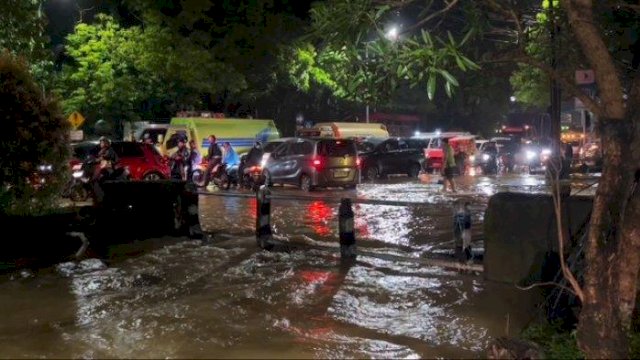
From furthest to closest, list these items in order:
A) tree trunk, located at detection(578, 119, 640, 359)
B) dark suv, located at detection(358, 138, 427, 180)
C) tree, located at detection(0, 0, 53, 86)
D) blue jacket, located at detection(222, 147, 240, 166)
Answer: dark suv, located at detection(358, 138, 427, 180) < blue jacket, located at detection(222, 147, 240, 166) < tree, located at detection(0, 0, 53, 86) < tree trunk, located at detection(578, 119, 640, 359)

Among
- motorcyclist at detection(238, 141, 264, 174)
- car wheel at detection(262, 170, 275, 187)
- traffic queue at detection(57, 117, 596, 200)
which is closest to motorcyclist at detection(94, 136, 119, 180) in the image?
traffic queue at detection(57, 117, 596, 200)

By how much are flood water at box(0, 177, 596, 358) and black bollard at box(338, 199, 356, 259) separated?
282 mm

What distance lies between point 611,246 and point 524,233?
3.24 metres

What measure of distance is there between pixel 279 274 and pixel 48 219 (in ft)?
12.5

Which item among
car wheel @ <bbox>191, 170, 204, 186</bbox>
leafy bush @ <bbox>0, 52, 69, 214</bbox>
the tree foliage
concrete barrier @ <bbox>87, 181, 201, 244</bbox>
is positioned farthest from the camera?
car wheel @ <bbox>191, 170, 204, 186</bbox>

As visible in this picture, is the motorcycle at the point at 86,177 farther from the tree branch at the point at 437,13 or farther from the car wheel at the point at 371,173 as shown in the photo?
the car wheel at the point at 371,173

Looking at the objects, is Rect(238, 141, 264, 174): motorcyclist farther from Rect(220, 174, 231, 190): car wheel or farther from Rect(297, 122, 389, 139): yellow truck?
Rect(297, 122, 389, 139): yellow truck

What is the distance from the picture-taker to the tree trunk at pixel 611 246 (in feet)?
16.7

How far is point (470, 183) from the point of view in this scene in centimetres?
2617

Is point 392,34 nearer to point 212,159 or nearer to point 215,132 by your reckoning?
point 212,159

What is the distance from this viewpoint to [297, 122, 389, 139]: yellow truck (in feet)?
106

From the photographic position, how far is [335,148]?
73.2ft

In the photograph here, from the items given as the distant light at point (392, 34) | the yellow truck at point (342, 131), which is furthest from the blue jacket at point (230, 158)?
the distant light at point (392, 34)

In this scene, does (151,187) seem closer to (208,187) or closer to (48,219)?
(48,219)
